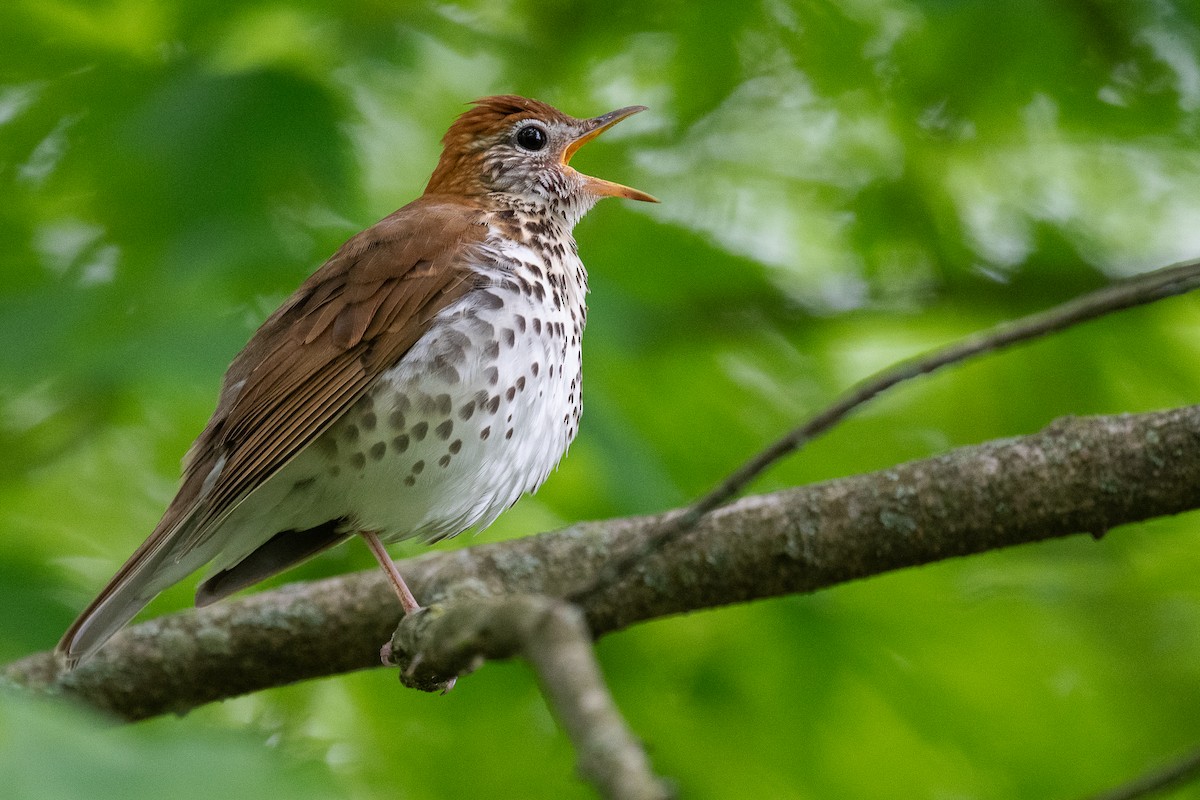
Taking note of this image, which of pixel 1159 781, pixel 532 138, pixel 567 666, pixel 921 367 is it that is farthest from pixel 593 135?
pixel 567 666

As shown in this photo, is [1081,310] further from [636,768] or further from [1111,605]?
[1111,605]

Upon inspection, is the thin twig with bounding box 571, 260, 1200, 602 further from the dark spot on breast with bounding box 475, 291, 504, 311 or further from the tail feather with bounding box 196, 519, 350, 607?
the tail feather with bounding box 196, 519, 350, 607

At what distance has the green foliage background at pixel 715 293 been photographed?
178 inches

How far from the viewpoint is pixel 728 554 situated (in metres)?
4.09

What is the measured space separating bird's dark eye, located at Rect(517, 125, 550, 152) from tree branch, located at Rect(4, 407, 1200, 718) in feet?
4.65

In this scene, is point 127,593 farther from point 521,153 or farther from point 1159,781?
point 1159,781

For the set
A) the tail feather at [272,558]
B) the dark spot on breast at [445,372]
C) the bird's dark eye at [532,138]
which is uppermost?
the bird's dark eye at [532,138]

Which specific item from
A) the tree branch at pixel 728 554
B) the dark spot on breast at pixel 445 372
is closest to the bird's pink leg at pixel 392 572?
the tree branch at pixel 728 554

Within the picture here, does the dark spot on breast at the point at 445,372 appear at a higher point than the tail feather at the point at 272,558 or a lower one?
higher

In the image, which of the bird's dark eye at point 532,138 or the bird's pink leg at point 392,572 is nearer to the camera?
the bird's pink leg at point 392,572

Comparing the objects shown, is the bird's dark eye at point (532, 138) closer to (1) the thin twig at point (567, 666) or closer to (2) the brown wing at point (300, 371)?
(2) the brown wing at point (300, 371)

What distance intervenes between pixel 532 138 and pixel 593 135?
8.9 inches

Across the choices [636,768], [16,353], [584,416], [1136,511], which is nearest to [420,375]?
[584,416]

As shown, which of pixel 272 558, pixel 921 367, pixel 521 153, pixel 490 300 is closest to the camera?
pixel 921 367
